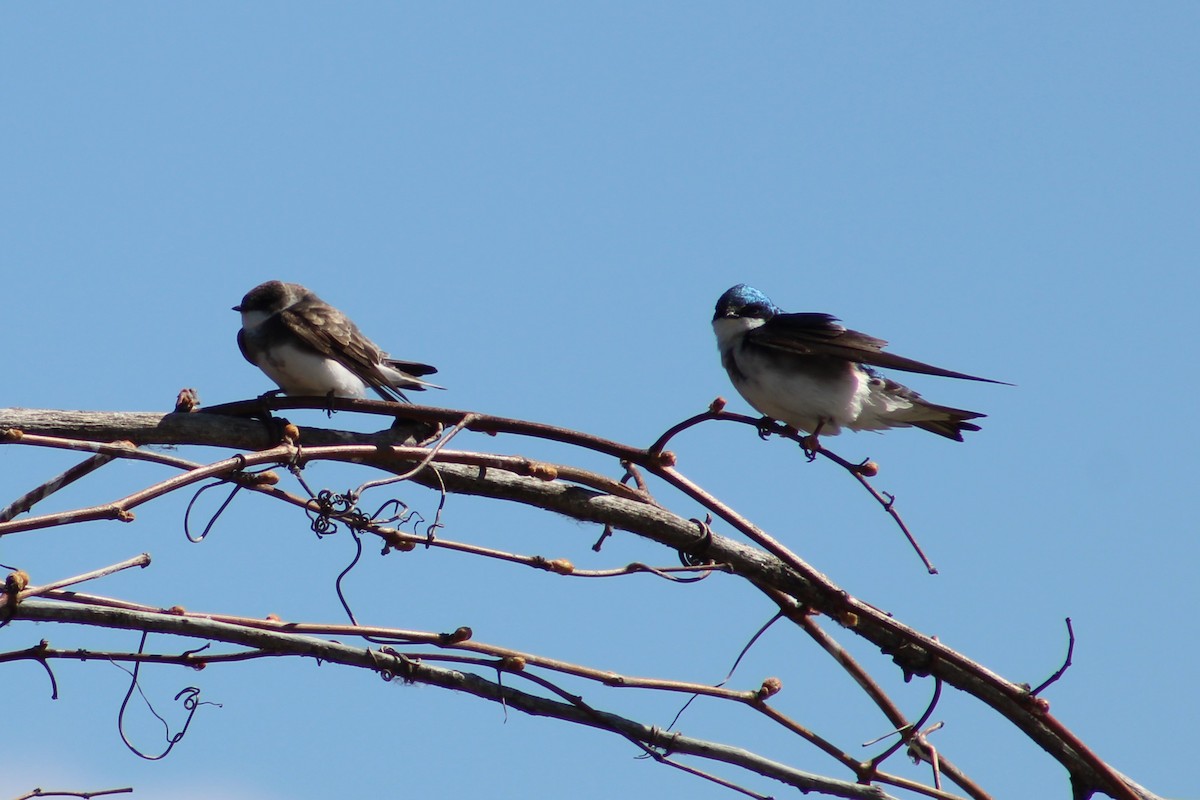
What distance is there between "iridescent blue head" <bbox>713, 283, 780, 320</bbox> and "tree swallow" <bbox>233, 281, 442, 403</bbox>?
1761 millimetres

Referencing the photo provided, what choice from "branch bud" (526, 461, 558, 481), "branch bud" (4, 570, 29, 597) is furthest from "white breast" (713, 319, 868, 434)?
"branch bud" (4, 570, 29, 597)

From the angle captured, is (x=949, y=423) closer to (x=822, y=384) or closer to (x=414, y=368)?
(x=822, y=384)

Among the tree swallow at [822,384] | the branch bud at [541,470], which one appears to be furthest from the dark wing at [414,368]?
the branch bud at [541,470]

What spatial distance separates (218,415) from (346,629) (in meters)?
1.07

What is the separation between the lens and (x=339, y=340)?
7.02 m

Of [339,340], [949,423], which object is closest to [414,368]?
[339,340]

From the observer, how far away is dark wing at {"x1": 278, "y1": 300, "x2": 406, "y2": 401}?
6.93 m

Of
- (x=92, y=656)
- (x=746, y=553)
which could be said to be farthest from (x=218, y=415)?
(x=746, y=553)

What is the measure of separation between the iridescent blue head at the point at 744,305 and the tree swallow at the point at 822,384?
2.27ft

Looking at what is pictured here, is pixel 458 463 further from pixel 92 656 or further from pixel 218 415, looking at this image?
pixel 92 656

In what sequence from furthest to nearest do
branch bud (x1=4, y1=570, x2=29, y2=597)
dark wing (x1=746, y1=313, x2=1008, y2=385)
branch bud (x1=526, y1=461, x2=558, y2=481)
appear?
dark wing (x1=746, y1=313, x2=1008, y2=385) < branch bud (x1=526, y1=461, x2=558, y2=481) < branch bud (x1=4, y1=570, x2=29, y2=597)

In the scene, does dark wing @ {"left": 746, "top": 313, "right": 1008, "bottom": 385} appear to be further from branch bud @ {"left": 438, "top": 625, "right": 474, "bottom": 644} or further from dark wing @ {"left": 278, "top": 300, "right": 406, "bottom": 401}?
branch bud @ {"left": 438, "top": 625, "right": 474, "bottom": 644}

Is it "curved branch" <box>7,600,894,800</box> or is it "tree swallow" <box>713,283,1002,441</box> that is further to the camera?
"tree swallow" <box>713,283,1002,441</box>

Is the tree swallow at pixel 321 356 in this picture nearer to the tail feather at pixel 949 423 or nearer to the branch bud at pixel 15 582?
the tail feather at pixel 949 423
